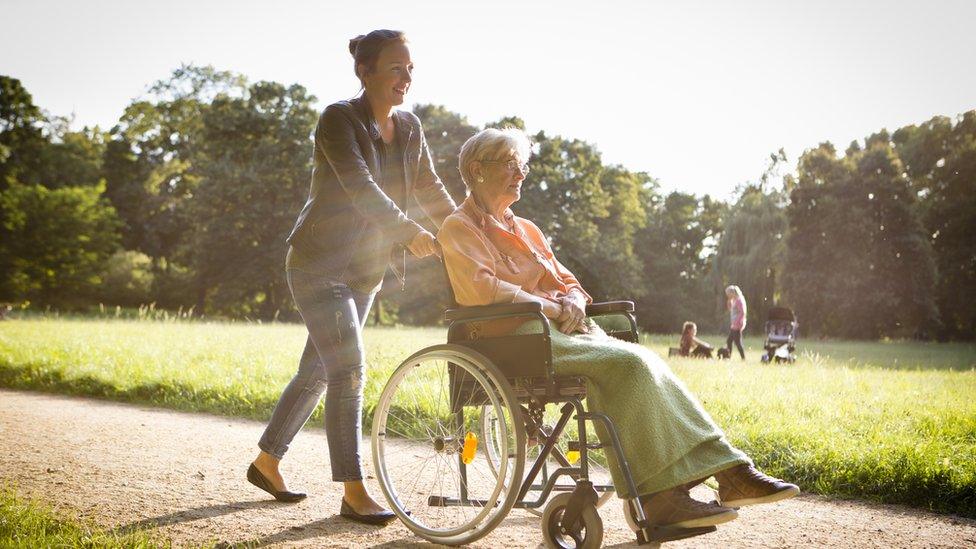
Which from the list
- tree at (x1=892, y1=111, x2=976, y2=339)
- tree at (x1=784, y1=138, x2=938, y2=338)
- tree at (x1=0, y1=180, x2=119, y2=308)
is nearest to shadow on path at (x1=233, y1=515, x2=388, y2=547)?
tree at (x1=892, y1=111, x2=976, y2=339)

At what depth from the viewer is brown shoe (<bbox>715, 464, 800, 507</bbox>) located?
110 inches

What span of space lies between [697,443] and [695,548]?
66 cm

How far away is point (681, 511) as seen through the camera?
111 inches

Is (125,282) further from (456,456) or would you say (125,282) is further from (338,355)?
(456,456)

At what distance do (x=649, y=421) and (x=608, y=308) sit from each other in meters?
0.78

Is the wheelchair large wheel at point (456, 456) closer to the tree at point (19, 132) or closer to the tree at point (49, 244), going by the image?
the tree at point (49, 244)

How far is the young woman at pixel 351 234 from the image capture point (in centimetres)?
352

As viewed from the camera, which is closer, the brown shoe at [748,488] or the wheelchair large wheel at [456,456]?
the brown shoe at [748,488]

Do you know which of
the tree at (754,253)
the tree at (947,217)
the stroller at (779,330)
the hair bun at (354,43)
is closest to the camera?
the hair bun at (354,43)

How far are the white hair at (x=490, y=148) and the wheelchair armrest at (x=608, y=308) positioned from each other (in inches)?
→ 27.7

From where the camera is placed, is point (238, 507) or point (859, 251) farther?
point (859, 251)

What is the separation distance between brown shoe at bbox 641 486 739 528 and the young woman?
129cm

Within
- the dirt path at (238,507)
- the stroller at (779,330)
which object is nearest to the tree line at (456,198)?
the stroller at (779,330)

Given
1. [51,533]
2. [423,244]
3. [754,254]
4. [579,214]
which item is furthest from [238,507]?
[579,214]
